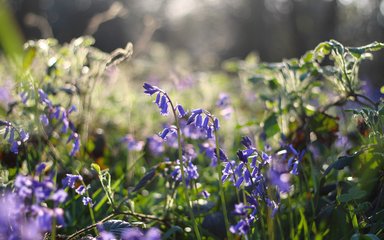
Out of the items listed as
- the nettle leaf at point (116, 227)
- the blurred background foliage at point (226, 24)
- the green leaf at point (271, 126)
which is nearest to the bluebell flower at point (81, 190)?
the nettle leaf at point (116, 227)

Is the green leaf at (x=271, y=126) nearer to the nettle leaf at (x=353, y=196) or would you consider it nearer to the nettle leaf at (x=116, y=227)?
the nettle leaf at (x=353, y=196)

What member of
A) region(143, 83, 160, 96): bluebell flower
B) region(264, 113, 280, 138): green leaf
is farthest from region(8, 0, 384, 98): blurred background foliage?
region(143, 83, 160, 96): bluebell flower

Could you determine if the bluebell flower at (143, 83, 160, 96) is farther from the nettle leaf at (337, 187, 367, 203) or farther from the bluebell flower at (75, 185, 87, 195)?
the nettle leaf at (337, 187, 367, 203)

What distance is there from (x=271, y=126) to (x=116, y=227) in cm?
131

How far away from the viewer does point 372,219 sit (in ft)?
6.33

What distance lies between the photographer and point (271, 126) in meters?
2.75

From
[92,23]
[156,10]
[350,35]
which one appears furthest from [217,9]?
[92,23]

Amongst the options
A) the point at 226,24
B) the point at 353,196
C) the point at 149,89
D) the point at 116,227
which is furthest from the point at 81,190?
the point at 226,24

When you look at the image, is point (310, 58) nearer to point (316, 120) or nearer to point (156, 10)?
point (316, 120)

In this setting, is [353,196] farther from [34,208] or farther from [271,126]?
[34,208]

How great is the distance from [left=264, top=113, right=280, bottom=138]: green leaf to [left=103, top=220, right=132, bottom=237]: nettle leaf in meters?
1.24

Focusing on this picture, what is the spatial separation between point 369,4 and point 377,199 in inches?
628

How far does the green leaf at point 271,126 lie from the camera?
107 inches

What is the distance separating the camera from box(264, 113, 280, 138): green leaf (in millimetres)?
2719
